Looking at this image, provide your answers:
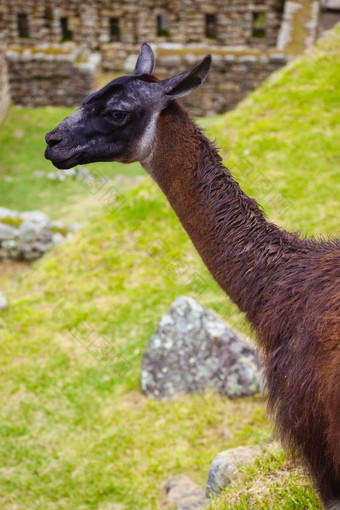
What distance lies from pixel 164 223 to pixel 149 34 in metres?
9.92

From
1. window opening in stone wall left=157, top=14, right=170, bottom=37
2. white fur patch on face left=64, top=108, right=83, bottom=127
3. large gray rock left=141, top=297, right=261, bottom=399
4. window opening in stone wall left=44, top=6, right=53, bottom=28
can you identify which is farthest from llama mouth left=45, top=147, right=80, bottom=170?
window opening in stone wall left=157, top=14, right=170, bottom=37

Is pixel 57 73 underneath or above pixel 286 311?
underneath

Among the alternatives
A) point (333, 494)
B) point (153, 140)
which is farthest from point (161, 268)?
point (333, 494)

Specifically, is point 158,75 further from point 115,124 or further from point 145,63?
point 115,124

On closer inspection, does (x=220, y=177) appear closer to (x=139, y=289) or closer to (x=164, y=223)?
(x=139, y=289)

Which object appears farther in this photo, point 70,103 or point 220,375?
point 70,103

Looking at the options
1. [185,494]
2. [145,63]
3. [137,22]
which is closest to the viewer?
[145,63]

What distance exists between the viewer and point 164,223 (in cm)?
671

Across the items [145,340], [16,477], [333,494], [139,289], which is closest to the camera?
[333,494]

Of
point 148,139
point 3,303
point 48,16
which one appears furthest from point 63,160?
point 48,16

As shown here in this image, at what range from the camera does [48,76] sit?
12.7 meters

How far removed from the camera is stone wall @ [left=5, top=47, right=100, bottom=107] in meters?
12.5

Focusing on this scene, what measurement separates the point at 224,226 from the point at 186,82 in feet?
2.11

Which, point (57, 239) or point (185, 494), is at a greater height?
point (185, 494)
